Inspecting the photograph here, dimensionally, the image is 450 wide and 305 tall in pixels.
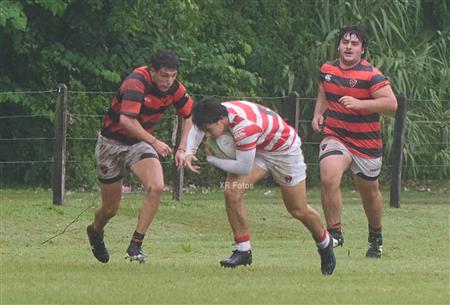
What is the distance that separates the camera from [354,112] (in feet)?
42.8

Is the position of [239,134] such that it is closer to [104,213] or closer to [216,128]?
[216,128]

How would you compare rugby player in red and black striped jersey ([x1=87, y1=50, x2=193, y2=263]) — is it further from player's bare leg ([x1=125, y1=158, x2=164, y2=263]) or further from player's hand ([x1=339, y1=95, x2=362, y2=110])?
player's hand ([x1=339, y1=95, x2=362, y2=110])

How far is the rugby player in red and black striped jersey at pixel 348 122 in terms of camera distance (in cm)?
1295

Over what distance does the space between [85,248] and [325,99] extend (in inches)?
127

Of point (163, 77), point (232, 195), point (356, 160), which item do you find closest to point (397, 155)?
point (356, 160)

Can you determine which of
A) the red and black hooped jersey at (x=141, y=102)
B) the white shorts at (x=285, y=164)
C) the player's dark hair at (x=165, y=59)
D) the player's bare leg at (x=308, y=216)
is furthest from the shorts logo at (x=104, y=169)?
the player's bare leg at (x=308, y=216)

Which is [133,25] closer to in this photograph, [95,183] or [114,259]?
[95,183]

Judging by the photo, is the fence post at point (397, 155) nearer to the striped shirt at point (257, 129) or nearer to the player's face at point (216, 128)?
the striped shirt at point (257, 129)

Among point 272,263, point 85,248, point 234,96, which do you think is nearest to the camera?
point 272,263

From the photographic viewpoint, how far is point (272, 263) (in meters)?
12.6

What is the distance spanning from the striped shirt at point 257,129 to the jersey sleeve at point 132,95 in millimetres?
1003

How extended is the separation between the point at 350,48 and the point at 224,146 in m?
2.53

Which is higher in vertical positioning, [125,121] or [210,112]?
[210,112]

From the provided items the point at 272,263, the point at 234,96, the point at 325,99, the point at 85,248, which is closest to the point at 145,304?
the point at 272,263
